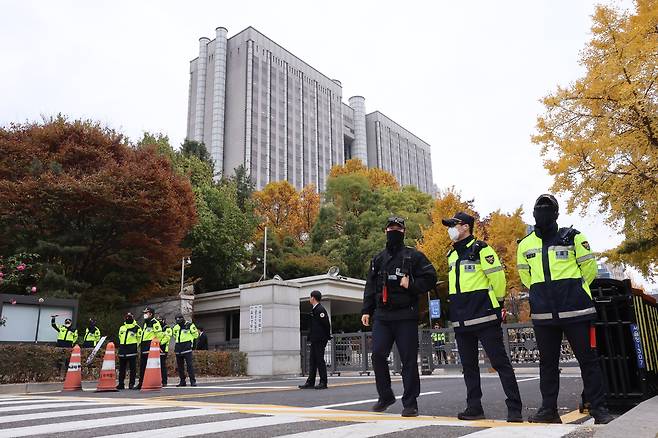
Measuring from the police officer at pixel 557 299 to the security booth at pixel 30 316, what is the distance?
1534 centimetres

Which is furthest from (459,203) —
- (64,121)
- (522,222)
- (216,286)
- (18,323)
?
(18,323)

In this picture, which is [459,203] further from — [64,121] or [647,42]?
[64,121]

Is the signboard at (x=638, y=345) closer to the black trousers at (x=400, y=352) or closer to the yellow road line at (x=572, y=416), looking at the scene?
the yellow road line at (x=572, y=416)

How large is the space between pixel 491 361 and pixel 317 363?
226 inches

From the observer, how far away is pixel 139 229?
22328mm

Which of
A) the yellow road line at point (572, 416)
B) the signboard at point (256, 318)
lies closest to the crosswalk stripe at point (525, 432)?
the yellow road line at point (572, 416)

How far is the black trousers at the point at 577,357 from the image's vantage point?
4.60 metres

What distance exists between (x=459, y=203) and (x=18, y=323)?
2402 centimetres

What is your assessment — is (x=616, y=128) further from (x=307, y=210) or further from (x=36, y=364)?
(x=307, y=210)

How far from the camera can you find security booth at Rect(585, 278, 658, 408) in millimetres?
5438

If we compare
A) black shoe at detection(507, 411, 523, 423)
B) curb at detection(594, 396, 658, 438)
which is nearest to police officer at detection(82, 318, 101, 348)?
black shoe at detection(507, 411, 523, 423)

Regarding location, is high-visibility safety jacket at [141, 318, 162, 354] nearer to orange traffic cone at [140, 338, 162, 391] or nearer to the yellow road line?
orange traffic cone at [140, 338, 162, 391]

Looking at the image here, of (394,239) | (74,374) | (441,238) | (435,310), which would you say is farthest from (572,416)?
(441,238)

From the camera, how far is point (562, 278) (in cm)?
479
